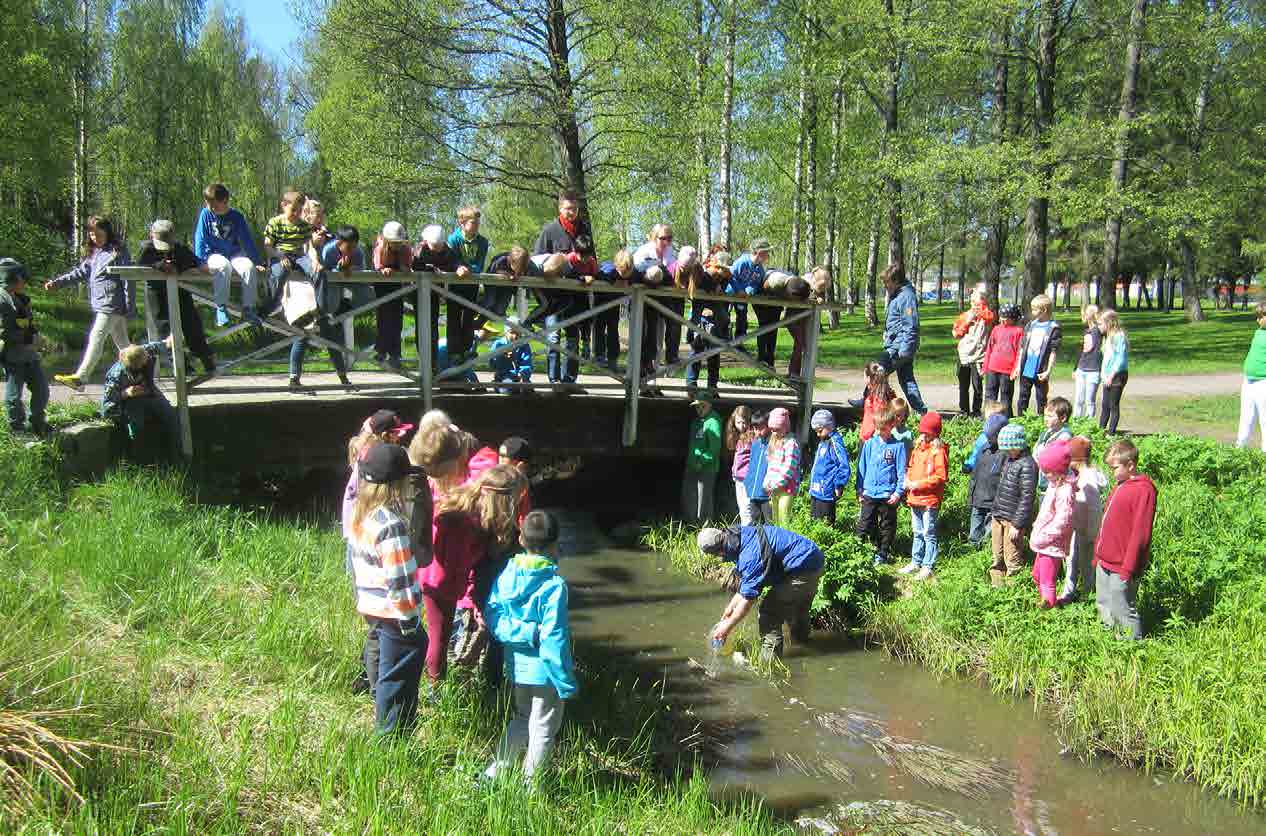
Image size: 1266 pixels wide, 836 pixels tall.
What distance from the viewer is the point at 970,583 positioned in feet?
24.2

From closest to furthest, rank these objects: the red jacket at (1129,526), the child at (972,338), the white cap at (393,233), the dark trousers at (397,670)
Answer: the dark trousers at (397,670) < the red jacket at (1129,526) < the white cap at (393,233) < the child at (972,338)

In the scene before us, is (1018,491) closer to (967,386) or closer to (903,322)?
(903,322)

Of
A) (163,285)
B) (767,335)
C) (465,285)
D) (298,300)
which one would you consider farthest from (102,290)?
(767,335)

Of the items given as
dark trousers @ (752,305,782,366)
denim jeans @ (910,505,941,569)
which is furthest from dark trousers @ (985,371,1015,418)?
denim jeans @ (910,505,941,569)

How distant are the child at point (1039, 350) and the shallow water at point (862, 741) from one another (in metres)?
4.54

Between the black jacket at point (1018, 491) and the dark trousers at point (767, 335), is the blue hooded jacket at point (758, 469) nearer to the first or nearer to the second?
the dark trousers at point (767, 335)

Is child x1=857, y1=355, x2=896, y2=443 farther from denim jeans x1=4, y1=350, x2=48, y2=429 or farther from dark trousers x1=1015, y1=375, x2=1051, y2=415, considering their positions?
denim jeans x1=4, y1=350, x2=48, y2=429

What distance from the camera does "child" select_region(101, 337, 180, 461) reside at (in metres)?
7.63

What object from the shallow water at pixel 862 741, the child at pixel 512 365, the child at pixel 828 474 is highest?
the child at pixel 512 365

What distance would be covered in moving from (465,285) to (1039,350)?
6294 mm

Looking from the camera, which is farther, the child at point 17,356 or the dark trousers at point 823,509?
the dark trousers at point 823,509

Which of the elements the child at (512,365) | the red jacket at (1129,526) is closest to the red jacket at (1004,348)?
the red jacket at (1129,526)

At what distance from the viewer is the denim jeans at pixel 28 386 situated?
23.6ft

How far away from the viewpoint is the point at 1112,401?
1003cm
